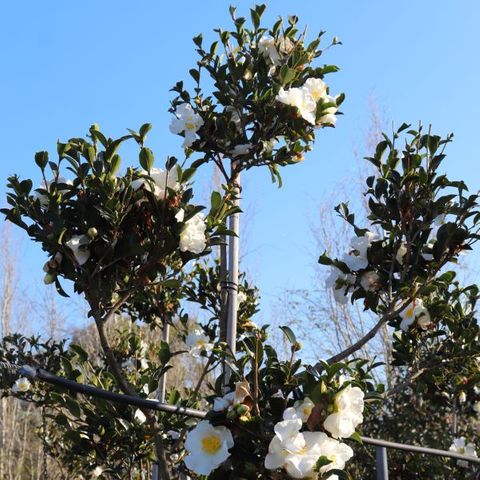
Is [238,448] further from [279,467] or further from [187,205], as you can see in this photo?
[187,205]

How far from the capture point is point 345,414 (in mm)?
1206

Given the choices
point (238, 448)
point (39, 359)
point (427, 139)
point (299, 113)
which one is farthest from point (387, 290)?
point (39, 359)

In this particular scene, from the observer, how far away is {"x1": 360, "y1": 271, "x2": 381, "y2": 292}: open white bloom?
2.01 m

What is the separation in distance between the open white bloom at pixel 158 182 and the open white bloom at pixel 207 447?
589 millimetres

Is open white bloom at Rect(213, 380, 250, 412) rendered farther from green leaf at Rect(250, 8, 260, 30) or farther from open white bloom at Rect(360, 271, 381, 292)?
green leaf at Rect(250, 8, 260, 30)

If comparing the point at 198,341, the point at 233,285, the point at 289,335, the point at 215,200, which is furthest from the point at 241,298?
the point at 289,335

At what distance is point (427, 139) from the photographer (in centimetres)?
196

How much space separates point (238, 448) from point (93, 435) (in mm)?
804

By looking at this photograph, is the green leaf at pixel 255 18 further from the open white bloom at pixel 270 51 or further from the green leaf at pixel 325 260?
the green leaf at pixel 325 260

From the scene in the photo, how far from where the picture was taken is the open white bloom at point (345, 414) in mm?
1194

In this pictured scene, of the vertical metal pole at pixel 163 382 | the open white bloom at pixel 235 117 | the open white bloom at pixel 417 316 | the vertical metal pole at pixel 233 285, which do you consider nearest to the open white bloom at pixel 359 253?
the open white bloom at pixel 417 316

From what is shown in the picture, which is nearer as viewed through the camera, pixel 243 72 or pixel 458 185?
pixel 458 185

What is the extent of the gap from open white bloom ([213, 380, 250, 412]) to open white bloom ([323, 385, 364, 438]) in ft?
0.54

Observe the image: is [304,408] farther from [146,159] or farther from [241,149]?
[241,149]
